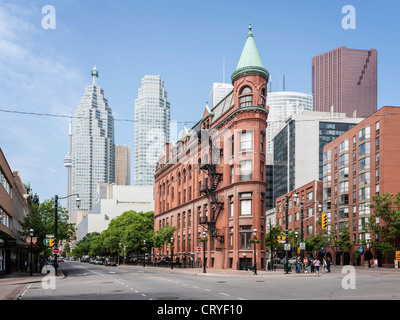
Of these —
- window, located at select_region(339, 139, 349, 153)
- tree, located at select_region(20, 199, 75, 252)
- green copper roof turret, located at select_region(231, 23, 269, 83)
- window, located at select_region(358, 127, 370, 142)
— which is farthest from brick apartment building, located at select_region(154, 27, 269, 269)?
window, located at select_region(339, 139, 349, 153)

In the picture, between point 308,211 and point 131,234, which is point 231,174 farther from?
point 308,211

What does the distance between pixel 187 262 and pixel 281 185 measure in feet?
363

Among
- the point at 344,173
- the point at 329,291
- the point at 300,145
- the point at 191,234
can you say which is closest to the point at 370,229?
the point at 344,173

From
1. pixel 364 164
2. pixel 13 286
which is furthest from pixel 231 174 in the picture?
pixel 364 164

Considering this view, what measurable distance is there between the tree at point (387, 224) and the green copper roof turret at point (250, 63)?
105ft

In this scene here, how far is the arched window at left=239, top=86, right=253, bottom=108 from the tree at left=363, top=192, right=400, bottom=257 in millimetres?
31587

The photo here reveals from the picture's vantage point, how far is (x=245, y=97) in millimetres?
61031

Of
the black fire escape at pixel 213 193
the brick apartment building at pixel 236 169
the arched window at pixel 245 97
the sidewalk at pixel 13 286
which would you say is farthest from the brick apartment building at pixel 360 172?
the sidewalk at pixel 13 286

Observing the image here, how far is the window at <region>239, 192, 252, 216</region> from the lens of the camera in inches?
2351

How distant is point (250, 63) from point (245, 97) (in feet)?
14.2

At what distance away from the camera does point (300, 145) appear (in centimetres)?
17400
